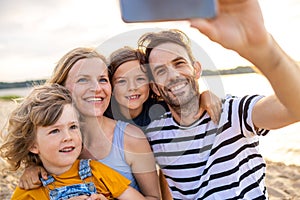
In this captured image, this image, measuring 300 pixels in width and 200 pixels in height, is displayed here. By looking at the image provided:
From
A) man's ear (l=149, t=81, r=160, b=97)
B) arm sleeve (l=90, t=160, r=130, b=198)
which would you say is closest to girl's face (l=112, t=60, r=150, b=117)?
man's ear (l=149, t=81, r=160, b=97)

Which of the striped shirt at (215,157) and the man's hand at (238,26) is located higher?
the man's hand at (238,26)

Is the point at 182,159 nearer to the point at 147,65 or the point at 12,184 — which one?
the point at 147,65

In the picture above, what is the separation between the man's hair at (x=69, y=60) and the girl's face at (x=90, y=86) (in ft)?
0.05

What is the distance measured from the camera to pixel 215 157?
1810 mm

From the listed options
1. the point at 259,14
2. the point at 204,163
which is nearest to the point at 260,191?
the point at 204,163

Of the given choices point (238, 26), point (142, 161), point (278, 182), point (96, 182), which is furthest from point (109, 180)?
point (278, 182)

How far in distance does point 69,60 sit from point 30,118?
0.28m

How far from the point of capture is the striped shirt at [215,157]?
177 cm

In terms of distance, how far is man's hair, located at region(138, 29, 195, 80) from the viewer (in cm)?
191

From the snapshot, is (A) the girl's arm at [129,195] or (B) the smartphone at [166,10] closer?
(B) the smartphone at [166,10]

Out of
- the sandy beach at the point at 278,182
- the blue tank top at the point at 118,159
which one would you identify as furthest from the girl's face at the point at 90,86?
the sandy beach at the point at 278,182

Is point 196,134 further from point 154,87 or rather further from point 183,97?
point 154,87

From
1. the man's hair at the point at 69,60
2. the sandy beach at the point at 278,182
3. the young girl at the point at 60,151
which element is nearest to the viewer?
the young girl at the point at 60,151

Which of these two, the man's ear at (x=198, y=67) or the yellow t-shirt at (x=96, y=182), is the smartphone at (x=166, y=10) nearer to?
the man's ear at (x=198, y=67)
